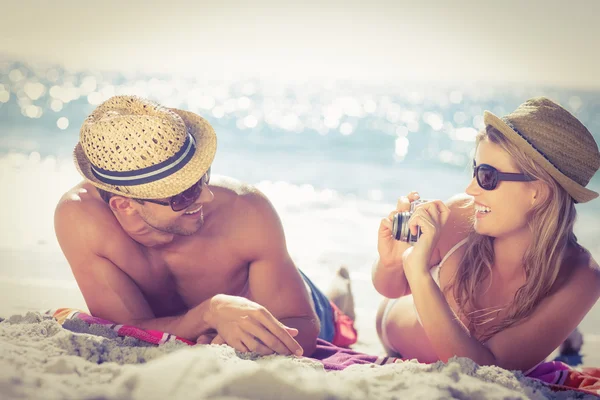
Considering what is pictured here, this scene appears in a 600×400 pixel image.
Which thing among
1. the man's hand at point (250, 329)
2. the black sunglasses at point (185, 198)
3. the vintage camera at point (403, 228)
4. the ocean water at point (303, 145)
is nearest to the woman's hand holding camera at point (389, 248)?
the vintage camera at point (403, 228)

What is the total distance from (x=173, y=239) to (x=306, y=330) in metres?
0.62

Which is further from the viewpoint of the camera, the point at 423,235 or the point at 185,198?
the point at 185,198

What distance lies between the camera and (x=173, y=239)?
247 centimetres

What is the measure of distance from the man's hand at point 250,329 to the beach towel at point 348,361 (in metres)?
0.15

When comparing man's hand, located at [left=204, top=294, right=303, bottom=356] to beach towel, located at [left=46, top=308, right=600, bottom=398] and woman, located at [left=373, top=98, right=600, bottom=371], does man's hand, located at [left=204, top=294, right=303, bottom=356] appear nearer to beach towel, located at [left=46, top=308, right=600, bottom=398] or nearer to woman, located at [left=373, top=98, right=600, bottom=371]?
beach towel, located at [left=46, top=308, right=600, bottom=398]

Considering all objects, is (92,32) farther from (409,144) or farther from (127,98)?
(127,98)

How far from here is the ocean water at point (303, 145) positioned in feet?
16.9

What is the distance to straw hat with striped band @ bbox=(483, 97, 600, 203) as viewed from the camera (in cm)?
211

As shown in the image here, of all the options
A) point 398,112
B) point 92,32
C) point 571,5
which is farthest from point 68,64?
point 571,5

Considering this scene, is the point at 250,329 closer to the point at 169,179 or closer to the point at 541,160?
the point at 169,179

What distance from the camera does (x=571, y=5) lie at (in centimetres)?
799

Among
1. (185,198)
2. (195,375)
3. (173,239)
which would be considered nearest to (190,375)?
(195,375)

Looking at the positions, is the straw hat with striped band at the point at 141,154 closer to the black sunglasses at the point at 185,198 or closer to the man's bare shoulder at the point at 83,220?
the black sunglasses at the point at 185,198

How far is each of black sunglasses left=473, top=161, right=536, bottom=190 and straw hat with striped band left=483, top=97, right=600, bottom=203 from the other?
76 mm
